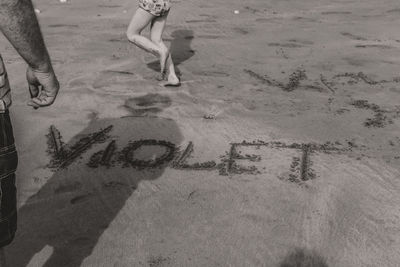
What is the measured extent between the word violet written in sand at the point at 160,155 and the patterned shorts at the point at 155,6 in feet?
5.44

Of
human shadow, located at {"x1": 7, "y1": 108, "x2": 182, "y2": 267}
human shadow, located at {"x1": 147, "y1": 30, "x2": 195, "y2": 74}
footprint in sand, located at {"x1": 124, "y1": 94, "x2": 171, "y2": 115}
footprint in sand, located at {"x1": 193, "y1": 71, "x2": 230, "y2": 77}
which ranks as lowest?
human shadow, located at {"x1": 147, "y1": 30, "x2": 195, "y2": 74}

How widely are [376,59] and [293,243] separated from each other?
4.70 metres

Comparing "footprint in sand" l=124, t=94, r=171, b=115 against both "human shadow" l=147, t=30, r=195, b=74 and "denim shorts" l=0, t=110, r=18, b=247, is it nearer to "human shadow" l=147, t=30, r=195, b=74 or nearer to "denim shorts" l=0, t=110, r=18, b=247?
"human shadow" l=147, t=30, r=195, b=74

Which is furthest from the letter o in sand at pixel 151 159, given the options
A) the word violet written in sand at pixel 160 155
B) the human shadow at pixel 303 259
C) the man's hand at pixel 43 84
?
the man's hand at pixel 43 84

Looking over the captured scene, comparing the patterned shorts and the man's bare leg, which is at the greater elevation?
the patterned shorts

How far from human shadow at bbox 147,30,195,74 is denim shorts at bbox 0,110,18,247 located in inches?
177

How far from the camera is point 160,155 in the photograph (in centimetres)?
412

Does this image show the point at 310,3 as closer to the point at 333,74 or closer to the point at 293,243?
the point at 333,74

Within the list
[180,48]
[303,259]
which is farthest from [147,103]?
[303,259]

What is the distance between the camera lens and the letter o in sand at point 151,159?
3.99 metres

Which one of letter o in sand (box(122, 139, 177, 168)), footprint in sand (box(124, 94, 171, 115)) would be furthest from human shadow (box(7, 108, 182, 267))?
footprint in sand (box(124, 94, 171, 115))

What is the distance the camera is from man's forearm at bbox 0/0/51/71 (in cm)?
188

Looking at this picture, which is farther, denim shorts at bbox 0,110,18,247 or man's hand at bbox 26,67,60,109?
man's hand at bbox 26,67,60,109

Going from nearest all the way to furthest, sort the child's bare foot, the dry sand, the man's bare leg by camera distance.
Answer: the dry sand
the man's bare leg
the child's bare foot
